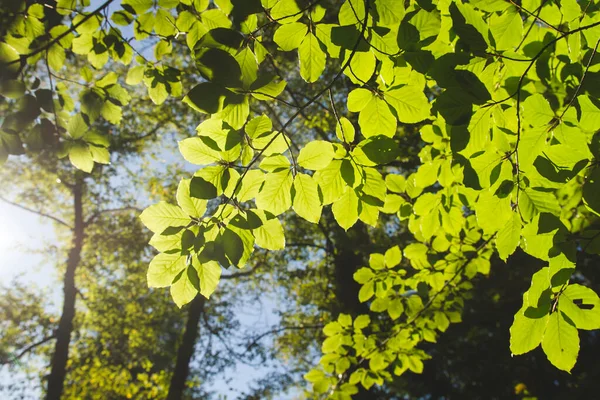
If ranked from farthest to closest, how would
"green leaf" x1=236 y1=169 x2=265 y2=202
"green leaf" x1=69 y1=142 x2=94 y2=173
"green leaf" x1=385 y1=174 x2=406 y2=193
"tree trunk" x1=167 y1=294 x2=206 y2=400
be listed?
"tree trunk" x1=167 y1=294 x2=206 y2=400, "green leaf" x1=385 y1=174 x2=406 y2=193, "green leaf" x1=69 y1=142 x2=94 y2=173, "green leaf" x1=236 y1=169 x2=265 y2=202

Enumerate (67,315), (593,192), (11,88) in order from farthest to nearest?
1. (67,315)
2. (11,88)
3. (593,192)

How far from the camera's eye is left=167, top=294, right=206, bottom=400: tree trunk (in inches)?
381

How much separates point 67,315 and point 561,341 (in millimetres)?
14207

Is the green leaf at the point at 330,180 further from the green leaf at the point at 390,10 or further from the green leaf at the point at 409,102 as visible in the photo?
the green leaf at the point at 390,10

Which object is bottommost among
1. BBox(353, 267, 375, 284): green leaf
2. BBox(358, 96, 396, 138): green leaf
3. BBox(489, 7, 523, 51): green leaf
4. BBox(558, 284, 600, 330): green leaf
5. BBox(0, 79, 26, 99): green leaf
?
BBox(558, 284, 600, 330): green leaf

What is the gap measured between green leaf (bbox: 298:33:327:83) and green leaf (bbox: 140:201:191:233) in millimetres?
604

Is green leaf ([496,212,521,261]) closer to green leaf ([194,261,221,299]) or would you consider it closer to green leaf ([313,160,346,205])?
green leaf ([313,160,346,205])

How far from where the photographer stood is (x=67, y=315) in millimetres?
11852

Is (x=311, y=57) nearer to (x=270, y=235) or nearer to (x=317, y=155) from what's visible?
(x=317, y=155)

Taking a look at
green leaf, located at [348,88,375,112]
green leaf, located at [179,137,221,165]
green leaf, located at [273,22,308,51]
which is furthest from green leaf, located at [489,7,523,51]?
green leaf, located at [179,137,221,165]

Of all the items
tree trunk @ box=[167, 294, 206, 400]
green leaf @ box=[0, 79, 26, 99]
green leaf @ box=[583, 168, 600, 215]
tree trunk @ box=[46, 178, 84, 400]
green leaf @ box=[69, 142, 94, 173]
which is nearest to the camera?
green leaf @ box=[583, 168, 600, 215]

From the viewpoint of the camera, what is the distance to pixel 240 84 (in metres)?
0.94

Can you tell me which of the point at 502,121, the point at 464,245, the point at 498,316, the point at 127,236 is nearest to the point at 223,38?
Result: the point at 502,121

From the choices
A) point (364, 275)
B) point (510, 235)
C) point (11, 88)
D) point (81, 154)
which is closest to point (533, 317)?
point (510, 235)
